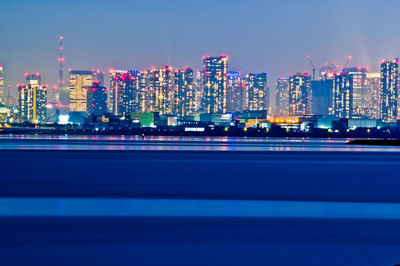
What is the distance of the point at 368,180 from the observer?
3344 cm

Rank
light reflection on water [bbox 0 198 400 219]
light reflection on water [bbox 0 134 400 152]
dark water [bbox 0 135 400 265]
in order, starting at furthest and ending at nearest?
light reflection on water [bbox 0 134 400 152] < light reflection on water [bbox 0 198 400 219] < dark water [bbox 0 135 400 265]

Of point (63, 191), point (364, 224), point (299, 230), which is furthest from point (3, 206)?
point (364, 224)

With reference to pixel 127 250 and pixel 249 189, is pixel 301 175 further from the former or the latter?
pixel 127 250

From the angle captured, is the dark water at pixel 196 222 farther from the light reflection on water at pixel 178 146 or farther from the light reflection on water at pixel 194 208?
the light reflection on water at pixel 178 146

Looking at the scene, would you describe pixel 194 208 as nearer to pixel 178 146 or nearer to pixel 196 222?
pixel 196 222

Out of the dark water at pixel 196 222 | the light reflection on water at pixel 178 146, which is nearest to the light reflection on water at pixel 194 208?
the dark water at pixel 196 222

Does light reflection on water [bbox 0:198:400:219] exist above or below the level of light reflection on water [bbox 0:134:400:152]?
above

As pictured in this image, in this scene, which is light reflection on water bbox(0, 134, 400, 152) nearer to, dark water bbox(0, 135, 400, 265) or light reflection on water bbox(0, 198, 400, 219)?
dark water bbox(0, 135, 400, 265)

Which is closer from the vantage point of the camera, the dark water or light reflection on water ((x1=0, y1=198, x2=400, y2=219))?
the dark water

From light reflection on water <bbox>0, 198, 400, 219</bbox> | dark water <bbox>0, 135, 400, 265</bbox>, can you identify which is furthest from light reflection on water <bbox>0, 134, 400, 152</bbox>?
light reflection on water <bbox>0, 198, 400, 219</bbox>

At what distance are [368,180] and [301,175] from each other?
4122 millimetres

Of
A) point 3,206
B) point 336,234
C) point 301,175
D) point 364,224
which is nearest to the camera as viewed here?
point 336,234

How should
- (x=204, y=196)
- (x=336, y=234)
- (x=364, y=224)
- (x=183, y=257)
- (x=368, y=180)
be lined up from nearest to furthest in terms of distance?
(x=183, y=257) < (x=336, y=234) < (x=364, y=224) < (x=204, y=196) < (x=368, y=180)

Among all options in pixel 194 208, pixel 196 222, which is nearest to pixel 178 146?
pixel 194 208
